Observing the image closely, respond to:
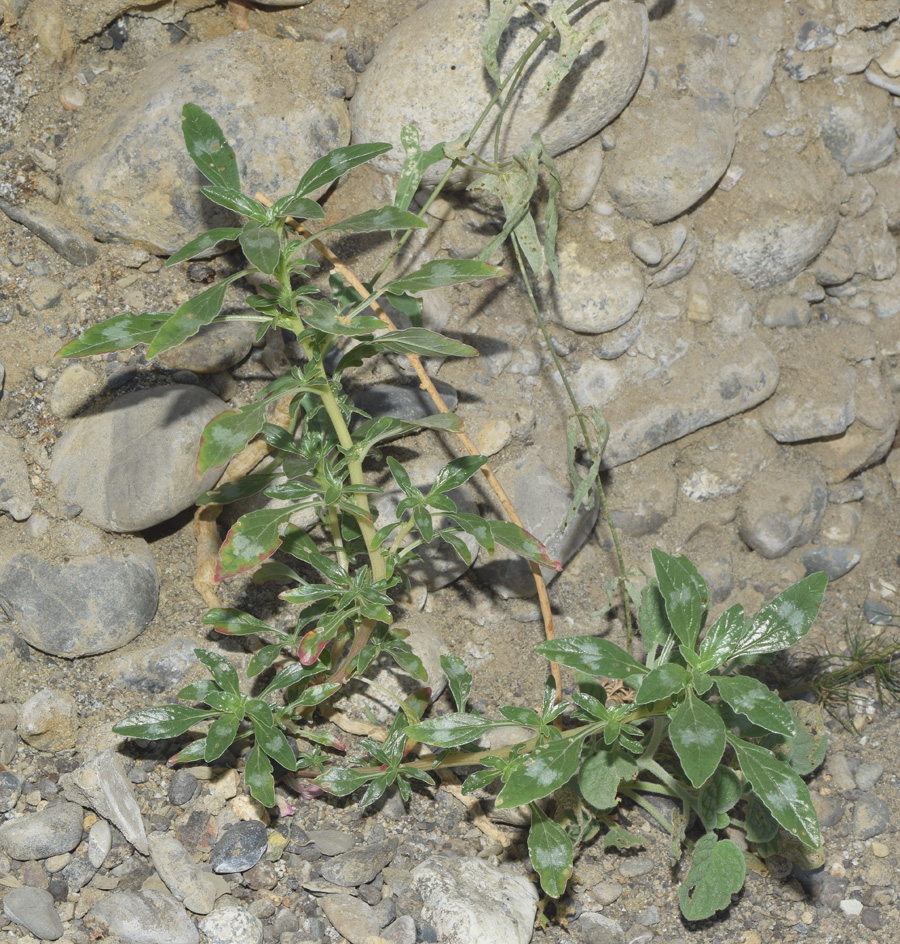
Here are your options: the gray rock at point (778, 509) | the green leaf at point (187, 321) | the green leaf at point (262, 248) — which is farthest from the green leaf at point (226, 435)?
the gray rock at point (778, 509)

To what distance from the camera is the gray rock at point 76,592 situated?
2.50m

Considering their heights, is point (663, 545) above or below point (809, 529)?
above

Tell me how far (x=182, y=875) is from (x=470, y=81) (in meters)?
2.16

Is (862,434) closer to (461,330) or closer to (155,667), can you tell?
(461,330)

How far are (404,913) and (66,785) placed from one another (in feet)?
2.91

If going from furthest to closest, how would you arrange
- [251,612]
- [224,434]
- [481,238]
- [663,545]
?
[663,545] → [481,238] → [251,612] → [224,434]

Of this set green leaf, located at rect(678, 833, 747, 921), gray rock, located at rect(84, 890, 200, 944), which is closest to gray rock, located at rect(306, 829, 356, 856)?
gray rock, located at rect(84, 890, 200, 944)

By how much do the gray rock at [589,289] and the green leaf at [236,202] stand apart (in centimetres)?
113

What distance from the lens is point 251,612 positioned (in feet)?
8.84

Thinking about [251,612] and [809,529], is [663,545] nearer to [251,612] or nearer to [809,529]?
[809,529]

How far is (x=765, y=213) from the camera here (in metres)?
3.05

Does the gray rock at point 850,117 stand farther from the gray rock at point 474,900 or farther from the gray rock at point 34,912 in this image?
the gray rock at point 34,912

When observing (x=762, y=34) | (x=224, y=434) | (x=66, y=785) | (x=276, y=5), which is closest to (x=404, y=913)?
(x=66, y=785)

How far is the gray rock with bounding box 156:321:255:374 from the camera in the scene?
104 inches
